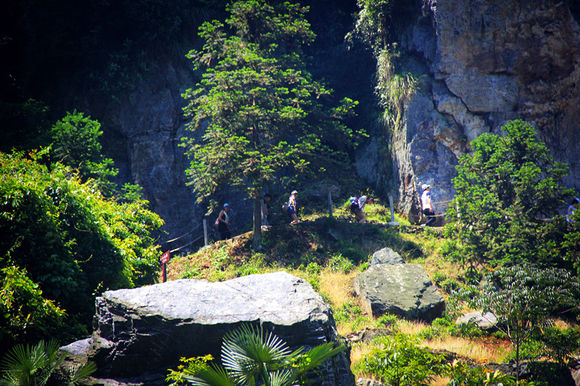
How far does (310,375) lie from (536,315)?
198 inches

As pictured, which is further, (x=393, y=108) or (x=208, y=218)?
(x=208, y=218)

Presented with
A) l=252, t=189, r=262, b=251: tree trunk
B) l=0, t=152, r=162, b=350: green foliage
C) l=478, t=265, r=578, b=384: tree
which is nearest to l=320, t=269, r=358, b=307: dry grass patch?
l=252, t=189, r=262, b=251: tree trunk

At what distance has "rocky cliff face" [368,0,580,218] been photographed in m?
18.7

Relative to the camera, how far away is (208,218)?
22594 mm

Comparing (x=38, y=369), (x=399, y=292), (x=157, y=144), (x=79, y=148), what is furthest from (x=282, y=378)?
(x=157, y=144)

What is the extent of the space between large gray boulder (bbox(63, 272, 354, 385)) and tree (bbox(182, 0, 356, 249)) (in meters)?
8.08

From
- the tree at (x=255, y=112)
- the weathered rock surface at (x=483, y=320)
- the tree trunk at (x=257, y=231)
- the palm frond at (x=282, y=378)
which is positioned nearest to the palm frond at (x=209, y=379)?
the palm frond at (x=282, y=378)

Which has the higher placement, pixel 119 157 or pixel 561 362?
pixel 119 157

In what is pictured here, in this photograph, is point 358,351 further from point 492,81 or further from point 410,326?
point 492,81

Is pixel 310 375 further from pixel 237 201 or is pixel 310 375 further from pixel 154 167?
pixel 154 167

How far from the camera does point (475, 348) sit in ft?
32.8

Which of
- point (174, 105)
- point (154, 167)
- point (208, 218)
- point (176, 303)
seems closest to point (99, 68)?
point (174, 105)

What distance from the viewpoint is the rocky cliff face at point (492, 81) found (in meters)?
18.7

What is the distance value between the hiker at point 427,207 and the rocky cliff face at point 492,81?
949mm
